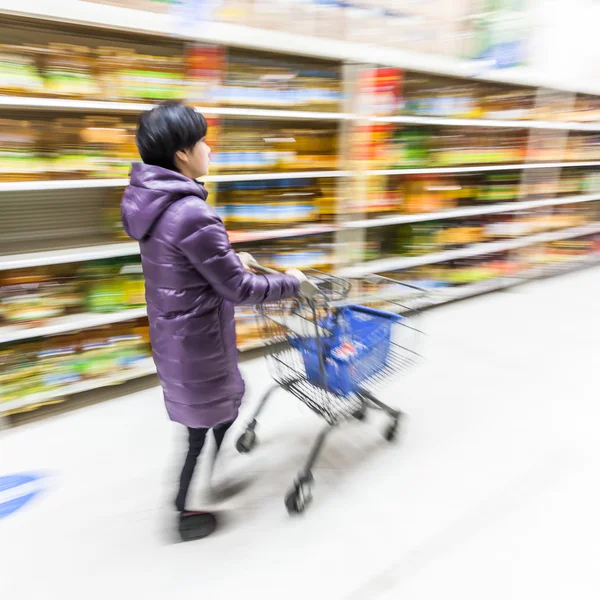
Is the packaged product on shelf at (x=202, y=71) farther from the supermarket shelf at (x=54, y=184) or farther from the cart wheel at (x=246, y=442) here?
the cart wheel at (x=246, y=442)

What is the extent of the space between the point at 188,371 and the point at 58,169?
1298mm

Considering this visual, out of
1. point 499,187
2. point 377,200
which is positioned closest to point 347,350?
point 377,200

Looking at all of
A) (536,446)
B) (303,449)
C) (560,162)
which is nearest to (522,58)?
(560,162)

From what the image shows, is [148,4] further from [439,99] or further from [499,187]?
[499,187]

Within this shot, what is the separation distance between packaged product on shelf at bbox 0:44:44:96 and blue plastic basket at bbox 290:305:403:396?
1.54m

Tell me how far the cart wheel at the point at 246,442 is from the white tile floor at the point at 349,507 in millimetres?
35

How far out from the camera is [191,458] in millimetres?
1557

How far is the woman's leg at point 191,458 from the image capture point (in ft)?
5.05

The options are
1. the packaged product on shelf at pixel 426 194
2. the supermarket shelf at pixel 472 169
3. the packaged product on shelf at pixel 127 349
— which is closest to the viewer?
the packaged product on shelf at pixel 127 349

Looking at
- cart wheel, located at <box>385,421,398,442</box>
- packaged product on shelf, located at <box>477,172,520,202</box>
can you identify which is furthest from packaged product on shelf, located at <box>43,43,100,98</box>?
packaged product on shelf, located at <box>477,172,520,202</box>

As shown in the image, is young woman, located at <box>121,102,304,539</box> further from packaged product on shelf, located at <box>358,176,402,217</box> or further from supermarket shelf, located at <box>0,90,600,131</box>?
packaged product on shelf, located at <box>358,176,402,217</box>

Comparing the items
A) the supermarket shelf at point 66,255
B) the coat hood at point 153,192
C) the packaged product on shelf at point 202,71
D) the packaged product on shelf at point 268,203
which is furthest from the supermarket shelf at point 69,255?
the coat hood at point 153,192

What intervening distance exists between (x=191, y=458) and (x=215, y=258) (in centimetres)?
71

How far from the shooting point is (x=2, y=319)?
7.03ft
